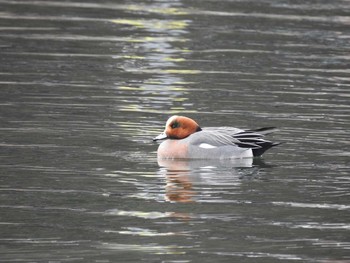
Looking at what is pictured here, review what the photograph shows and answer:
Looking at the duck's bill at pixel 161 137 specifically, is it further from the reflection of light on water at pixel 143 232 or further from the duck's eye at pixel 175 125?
the reflection of light on water at pixel 143 232

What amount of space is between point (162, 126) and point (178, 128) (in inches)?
52.0

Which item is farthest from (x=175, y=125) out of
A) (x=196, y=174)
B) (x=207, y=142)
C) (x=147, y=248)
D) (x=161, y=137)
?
(x=147, y=248)

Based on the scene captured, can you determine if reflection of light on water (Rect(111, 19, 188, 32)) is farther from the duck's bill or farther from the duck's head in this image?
the duck's bill

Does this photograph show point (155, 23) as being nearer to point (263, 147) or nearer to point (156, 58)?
point (156, 58)

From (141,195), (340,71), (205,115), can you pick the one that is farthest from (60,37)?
(141,195)

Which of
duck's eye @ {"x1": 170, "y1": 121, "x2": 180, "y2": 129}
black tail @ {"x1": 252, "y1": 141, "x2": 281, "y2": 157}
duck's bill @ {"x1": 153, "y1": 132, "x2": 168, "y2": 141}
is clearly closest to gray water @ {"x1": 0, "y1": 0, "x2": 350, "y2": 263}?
black tail @ {"x1": 252, "y1": 141, "x2": 281, "y2": 157}

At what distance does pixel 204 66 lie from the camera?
21938 mm

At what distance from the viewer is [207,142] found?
15266 millimetres

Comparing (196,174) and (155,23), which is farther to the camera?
(155,23)

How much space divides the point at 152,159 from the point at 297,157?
1642 millimetres

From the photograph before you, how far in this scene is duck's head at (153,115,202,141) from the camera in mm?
15297

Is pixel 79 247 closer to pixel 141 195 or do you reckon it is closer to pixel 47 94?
pixel 141 195

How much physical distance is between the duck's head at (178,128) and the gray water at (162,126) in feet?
1.06

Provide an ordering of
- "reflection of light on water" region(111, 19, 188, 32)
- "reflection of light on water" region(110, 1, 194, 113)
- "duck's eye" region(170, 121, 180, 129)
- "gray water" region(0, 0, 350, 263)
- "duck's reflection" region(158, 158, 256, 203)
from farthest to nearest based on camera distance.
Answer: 1. "reflection of light on water" region(111, 19, 188, 32)
2. "reflection of light on water" region(110, 1, 194, 113)
3. "duck's eye" region(170, 121, 180, 129)
4. "duck's reflection" region(158, 158, 256, 203)
5. "gray water" region(0, 0, 350, 263)
